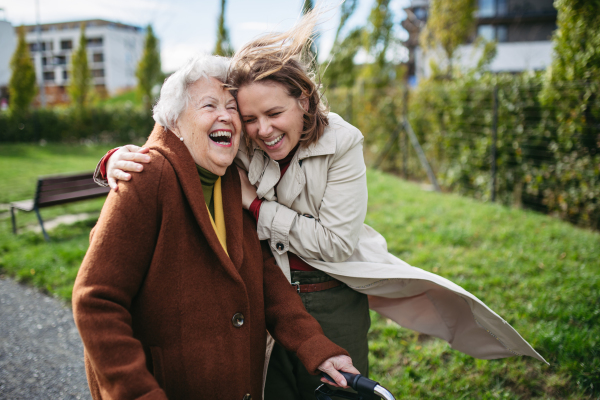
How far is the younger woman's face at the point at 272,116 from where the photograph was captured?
1.82 meters

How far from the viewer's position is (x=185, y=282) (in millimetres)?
1535

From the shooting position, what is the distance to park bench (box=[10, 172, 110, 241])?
5849mm

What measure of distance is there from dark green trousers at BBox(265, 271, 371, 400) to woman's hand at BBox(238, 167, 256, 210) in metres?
0.42

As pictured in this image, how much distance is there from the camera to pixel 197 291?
1.55 m

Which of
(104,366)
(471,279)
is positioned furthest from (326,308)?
(471,279)

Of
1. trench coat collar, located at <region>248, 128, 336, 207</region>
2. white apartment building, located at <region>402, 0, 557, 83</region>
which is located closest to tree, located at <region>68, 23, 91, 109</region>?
white apartment building, located at <region>402, 0, 557, 83</region>

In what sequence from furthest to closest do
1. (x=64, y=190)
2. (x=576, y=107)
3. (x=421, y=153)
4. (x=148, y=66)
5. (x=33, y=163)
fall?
(x=148, y=66) < (x=33, y=163) < (x=421, y=153) < (x=64, y=190) < (x=576, y=107)

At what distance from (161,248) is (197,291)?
0.22 metres

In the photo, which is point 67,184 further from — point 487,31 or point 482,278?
point 487,31

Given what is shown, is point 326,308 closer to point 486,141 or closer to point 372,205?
point 372,205

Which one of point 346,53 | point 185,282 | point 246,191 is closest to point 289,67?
point 246,191

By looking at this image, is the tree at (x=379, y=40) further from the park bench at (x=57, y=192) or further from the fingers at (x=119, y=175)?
the fingers at (x=119, y=175)

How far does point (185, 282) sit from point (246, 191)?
61 cm

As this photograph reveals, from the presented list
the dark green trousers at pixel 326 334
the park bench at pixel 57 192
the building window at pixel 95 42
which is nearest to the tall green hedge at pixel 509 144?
the dark green trousers at pixel 326 334
